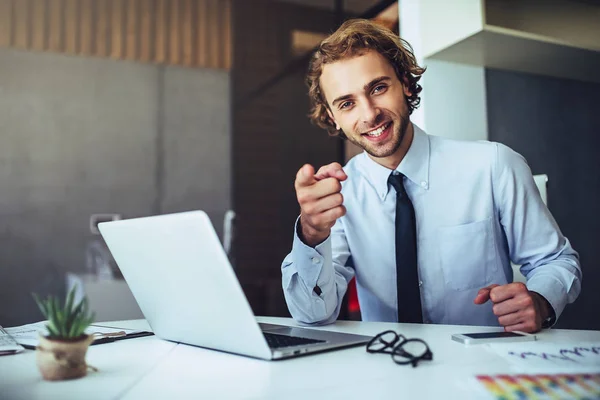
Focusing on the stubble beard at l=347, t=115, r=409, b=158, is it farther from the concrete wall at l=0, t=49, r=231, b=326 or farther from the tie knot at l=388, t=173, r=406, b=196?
the concrete wall at l=0, t=49, r=231, b=326

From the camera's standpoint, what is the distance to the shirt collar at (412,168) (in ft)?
5.24

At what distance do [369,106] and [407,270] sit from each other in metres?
A: 0.52

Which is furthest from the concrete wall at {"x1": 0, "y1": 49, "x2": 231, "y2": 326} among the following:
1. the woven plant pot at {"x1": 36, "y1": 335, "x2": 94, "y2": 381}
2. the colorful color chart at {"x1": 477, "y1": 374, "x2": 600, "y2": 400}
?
the colorful color chart at {"x1": 477, "y1": 374, "x2": 600, "y2": 400}

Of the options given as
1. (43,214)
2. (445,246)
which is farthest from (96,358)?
(43,214)

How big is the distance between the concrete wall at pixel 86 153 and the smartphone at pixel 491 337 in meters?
3.91

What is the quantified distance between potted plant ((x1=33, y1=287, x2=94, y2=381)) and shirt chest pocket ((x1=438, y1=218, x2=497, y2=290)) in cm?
108

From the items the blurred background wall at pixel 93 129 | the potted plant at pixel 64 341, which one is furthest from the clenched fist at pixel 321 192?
the blurred background wall at pixel 93 129

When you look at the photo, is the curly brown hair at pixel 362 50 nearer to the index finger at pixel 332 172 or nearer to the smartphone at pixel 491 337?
the index finger at pixel 332 172

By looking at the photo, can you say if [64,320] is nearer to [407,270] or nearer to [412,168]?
[407,270]

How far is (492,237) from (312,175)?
0.78 m

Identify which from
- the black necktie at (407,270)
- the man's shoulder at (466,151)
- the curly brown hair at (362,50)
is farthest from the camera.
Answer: the curly brown hair at (362,50)

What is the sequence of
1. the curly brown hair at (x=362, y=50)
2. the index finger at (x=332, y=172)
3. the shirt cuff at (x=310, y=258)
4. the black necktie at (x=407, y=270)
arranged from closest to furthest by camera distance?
the index finger at (x=332, y=172) < the shirt cuff at (x=310, y=258) < the black necktie at (x=407, y=270) < the curly brown hair at (x=362, y=50)

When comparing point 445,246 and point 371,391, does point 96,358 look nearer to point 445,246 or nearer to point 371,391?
point 371,391

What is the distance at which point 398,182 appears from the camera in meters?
1.58
